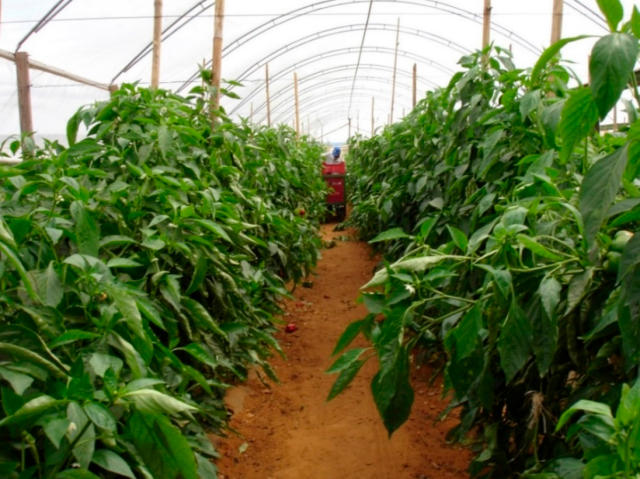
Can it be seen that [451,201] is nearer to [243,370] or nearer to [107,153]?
[243,370]

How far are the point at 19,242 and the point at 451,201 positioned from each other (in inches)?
104

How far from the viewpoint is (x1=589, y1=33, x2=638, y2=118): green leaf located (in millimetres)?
846

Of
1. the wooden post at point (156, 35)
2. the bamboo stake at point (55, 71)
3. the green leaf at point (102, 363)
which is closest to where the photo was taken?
the green leaf at point (102, 363)

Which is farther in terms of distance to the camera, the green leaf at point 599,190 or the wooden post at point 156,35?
the wooden post at point 156,35

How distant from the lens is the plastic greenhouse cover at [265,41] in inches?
332

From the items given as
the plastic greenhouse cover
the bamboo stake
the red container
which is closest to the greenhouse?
the bamboo stake

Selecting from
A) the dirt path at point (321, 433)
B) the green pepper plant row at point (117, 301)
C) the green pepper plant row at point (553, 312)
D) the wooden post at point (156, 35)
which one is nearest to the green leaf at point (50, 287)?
the green pepper plant row at point (117, 301)

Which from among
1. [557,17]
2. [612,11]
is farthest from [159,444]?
[557,17]

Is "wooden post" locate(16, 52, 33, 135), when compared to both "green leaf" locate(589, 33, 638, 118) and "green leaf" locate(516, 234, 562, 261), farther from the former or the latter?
"green leaf" locate(589, 33, 638, 118)

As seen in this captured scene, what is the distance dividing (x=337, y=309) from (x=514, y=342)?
477 centimetres

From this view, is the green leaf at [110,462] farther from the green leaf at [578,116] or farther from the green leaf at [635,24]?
the green leaf at [635,24]

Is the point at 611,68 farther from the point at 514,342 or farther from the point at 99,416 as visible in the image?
the point at 99,416

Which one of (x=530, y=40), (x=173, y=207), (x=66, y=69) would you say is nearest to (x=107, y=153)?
(x=173, y=207)

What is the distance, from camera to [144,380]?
1.07m
